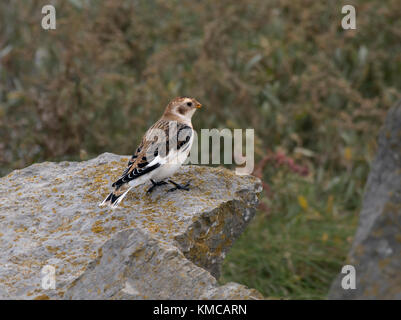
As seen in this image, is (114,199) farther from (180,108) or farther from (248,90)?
(248,90)

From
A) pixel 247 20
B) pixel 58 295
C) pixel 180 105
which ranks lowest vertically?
pixel 58 295

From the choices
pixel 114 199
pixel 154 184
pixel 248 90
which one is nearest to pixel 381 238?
pixel 114 199

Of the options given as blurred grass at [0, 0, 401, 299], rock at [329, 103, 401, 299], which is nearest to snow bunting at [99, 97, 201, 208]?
rock at [329, 103, 401, 299]

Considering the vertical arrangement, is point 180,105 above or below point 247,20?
below

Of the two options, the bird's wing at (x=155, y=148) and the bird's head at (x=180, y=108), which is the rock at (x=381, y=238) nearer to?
the bird's wing at (x=155, y=148)

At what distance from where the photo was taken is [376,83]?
8.73m

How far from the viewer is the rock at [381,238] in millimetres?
2863

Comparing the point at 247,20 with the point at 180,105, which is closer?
the point at 180,105

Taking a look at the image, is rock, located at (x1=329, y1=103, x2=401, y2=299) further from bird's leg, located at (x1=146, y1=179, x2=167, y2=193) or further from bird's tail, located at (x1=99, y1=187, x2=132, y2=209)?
bird's leg, located at (x1=146, y1=179, x2=167, y2=193)

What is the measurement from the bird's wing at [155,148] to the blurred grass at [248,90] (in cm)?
174

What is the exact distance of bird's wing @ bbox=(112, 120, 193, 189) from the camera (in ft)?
13.7

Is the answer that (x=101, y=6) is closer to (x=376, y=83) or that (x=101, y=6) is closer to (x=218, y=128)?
(x=218, y=128)
